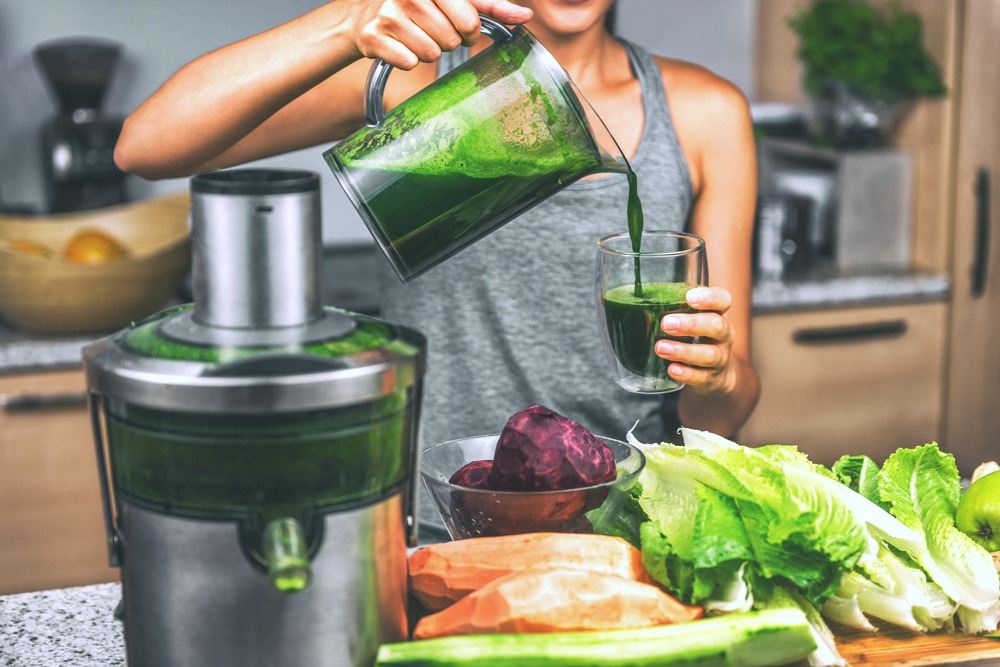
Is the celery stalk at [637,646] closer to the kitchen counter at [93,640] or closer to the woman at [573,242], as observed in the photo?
the kitchen counter at [93,640]

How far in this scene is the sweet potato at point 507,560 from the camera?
2.81ft

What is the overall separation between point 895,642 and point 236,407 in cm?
56

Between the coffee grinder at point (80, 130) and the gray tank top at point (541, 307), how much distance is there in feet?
3.62

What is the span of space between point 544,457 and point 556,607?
0.42ft

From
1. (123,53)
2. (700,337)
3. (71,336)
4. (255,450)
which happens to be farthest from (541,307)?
(123,53)

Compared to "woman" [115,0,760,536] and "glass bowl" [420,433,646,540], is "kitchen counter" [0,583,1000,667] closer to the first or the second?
"glass bowl" [420,433,646,540]

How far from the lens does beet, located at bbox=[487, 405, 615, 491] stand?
2.90 feet

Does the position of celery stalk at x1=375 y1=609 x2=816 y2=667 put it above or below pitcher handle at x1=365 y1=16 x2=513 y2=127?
below

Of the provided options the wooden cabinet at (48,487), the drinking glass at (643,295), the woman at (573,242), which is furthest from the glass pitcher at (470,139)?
the wooden cabinet at (48,487)

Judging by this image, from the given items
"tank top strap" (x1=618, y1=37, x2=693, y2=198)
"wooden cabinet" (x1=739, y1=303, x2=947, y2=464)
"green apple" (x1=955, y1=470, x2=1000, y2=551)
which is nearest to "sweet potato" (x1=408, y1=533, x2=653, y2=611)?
"green apple" (x1=955, y1=470, x2=1000, y2=551)

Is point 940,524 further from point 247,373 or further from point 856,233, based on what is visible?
point 856,233

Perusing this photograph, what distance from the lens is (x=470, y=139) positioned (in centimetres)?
91

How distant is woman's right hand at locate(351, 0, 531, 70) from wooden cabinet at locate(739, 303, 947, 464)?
156cm

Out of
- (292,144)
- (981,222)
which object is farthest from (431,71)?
(981,222)
